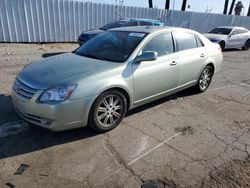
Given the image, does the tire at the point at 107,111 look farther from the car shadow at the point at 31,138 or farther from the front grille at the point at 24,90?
the front grille at the point at 24,90

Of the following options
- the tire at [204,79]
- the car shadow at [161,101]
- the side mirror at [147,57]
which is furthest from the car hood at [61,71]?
the tire at [204,79]

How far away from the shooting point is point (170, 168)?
2.83 meters

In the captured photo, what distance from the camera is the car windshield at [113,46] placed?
3870 millimetres

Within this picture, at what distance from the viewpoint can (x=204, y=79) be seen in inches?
218

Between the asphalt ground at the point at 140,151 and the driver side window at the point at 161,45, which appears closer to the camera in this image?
the asphalt ground at the point at 140,151

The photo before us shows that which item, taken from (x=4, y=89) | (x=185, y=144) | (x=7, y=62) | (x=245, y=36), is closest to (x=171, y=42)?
(x=185, y=144)

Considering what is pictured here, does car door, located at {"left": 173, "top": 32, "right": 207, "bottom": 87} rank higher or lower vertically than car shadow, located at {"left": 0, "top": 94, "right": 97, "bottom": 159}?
higher

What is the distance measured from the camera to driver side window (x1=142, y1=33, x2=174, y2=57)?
403 cm

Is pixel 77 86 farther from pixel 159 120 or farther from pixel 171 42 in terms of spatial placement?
pixel 171 42

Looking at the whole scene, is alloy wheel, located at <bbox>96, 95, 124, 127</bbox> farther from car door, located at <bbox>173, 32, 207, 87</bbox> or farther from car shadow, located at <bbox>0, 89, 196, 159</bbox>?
car door, located at <bbox>173, 32, 207, 87</bbox>

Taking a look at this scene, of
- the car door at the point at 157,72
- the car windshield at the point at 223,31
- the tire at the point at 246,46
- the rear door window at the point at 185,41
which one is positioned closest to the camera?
the car door at the point at 157,72

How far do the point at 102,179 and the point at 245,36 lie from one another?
1476 cm

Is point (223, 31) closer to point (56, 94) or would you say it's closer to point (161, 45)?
point (161, 45)

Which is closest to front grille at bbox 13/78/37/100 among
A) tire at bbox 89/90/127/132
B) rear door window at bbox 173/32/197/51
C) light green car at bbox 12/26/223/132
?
light green car at bbox 12/26/223/132
